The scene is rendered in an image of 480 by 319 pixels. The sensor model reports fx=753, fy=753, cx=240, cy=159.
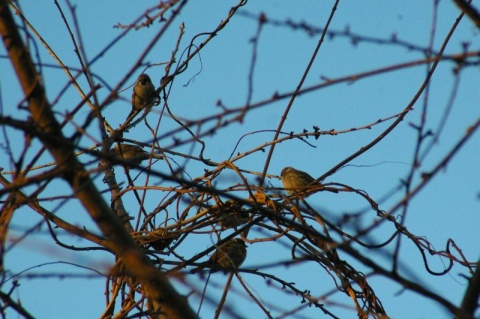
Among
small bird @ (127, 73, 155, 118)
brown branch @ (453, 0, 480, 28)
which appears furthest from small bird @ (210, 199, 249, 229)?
small bird @ (127, 73, 155, 118)

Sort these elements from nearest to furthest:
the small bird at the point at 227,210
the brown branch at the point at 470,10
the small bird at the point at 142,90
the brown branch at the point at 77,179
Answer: the brown branch at the point at 470,10 → the brown branch at the point at 77,179 → the small bird at the point at 227,210 → the small bird at the point at 142,90

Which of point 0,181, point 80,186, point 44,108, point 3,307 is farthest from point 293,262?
point 0,181

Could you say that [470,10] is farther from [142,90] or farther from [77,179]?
[142,90]

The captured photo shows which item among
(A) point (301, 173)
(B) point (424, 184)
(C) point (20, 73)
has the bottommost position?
(B) point (424, 184)

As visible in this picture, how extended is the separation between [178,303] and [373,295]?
1.83 metres

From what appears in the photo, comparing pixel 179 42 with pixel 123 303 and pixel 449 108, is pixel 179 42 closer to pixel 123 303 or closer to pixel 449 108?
pixel 123 303

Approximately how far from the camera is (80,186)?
1.77 m

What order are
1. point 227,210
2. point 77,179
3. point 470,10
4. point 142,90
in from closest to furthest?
point 470,10, point 77,179, point 227,210, point 142,90

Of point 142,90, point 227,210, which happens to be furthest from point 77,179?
point 142,90

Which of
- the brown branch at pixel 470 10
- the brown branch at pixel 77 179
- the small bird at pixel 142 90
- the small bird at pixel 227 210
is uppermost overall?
the small bird at pixel 142 90

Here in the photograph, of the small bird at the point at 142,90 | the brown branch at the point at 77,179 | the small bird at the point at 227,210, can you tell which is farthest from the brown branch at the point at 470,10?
the small bird at the point at 142,90

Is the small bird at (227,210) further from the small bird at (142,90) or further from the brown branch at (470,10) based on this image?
the small bird at (142,90)

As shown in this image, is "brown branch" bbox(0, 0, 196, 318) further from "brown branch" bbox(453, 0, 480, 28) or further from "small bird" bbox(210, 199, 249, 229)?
"small bird" bbox(210, 199, 249, 229)

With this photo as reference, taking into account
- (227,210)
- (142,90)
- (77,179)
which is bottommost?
(77,179)
